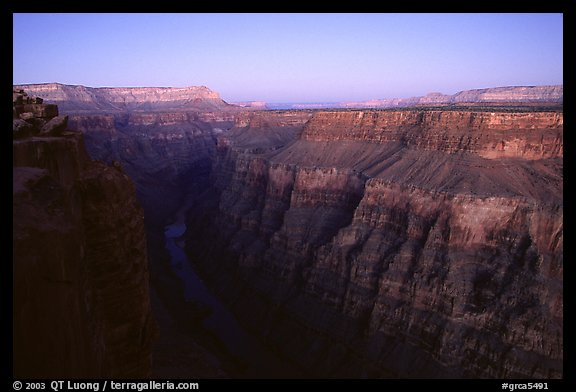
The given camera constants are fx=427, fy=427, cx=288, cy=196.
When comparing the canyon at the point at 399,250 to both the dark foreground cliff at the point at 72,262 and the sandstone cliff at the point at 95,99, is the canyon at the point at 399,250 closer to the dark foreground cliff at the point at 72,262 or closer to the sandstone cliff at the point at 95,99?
the dark foreground cliff at the point at 72,262

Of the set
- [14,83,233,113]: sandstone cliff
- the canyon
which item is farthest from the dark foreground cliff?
[14,83,233,113]: sandstone cliff
